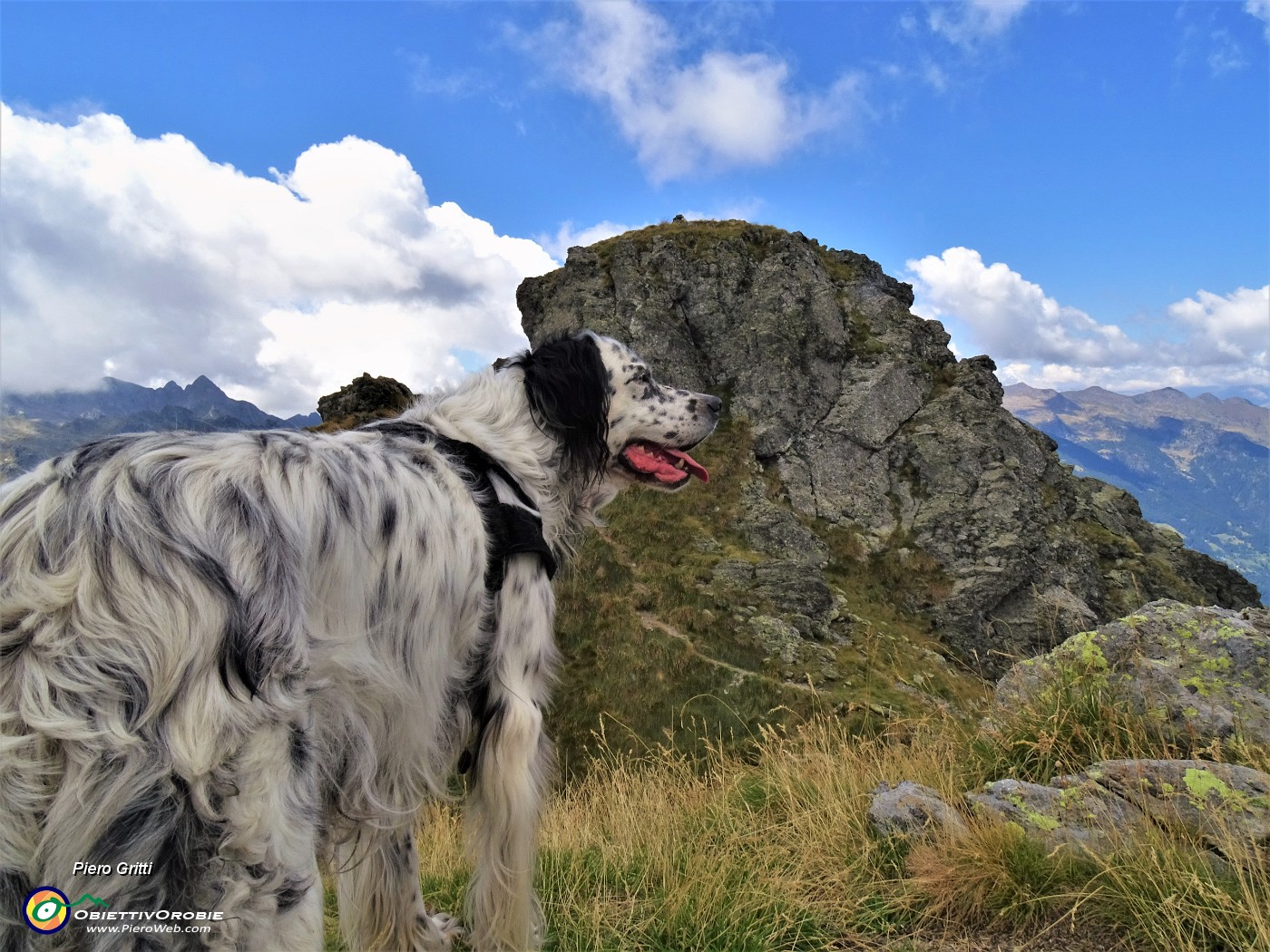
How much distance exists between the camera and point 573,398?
14.4 feet

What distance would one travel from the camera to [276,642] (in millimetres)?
2193

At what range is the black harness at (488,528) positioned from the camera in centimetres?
331

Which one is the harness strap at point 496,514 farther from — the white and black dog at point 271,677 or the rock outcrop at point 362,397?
the rock outcrop at point 362,397

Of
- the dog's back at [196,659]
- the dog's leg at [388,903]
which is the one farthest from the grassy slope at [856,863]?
the dog's back at [196,659]

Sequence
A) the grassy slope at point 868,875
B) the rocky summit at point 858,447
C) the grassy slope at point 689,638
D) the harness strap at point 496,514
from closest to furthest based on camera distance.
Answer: the grassy slope at point 868,875
the harness strap at point 496,514
the grassy slope at point 689,638
the rocky summit at point 858,447

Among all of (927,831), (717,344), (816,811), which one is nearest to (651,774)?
(816,811)

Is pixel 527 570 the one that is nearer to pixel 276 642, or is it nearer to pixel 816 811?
pixel 276 642

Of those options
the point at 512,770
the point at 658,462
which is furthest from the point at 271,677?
the point at 658,462

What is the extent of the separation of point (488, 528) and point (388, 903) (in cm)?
220

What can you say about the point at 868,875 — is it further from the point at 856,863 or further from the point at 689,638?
the point at 689,638

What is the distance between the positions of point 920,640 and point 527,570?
45260mm

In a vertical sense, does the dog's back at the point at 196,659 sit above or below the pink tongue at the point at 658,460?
below

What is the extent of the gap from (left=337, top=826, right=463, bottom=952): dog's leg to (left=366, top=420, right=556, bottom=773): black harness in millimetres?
684
